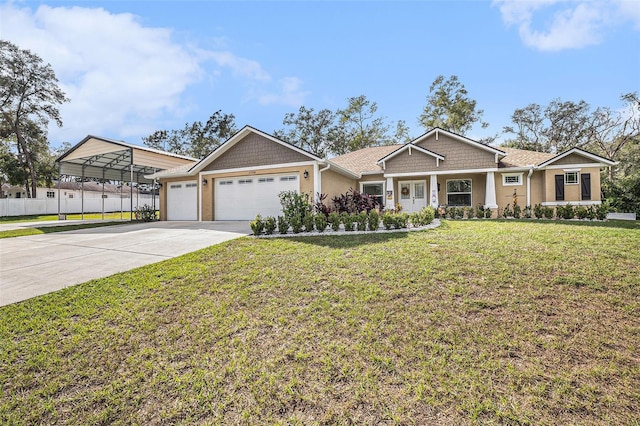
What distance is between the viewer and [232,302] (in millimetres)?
4332

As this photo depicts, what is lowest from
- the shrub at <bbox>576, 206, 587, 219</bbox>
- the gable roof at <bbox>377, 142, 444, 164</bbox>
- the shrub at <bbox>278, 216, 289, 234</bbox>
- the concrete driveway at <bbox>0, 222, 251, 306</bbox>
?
the concrete driveway at <bbox>0, 222, 251, 306</bbox>

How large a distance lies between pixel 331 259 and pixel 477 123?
30.6m

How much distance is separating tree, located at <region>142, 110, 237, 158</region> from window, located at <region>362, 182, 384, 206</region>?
1077 inches

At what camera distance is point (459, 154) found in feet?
51.8

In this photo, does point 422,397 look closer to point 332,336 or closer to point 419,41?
point 332,336

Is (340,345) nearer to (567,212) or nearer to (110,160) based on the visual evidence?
(567,212)

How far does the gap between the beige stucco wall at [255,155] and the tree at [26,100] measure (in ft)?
93.0

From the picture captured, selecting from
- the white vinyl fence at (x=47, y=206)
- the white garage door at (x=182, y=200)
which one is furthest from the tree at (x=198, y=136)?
the white garage door at (x=182, y=200)

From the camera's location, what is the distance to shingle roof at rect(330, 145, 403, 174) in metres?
17.8

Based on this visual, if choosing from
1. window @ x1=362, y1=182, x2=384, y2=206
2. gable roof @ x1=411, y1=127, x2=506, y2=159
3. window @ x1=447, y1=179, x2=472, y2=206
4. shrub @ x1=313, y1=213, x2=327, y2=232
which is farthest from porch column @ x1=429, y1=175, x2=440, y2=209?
shrub @ x1=313, y1=213, x2=327, y2=232

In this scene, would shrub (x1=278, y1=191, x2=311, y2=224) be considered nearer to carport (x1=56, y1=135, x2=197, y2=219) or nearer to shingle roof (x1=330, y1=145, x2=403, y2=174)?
shingle roof (x1=330, y1=145, x2=403, y2=174)

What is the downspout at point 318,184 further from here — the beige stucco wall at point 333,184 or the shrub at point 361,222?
the shrub at point 361,222

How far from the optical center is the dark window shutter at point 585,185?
567 inches

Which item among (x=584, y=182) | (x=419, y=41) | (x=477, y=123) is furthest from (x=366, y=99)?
(x=584, y=182)
